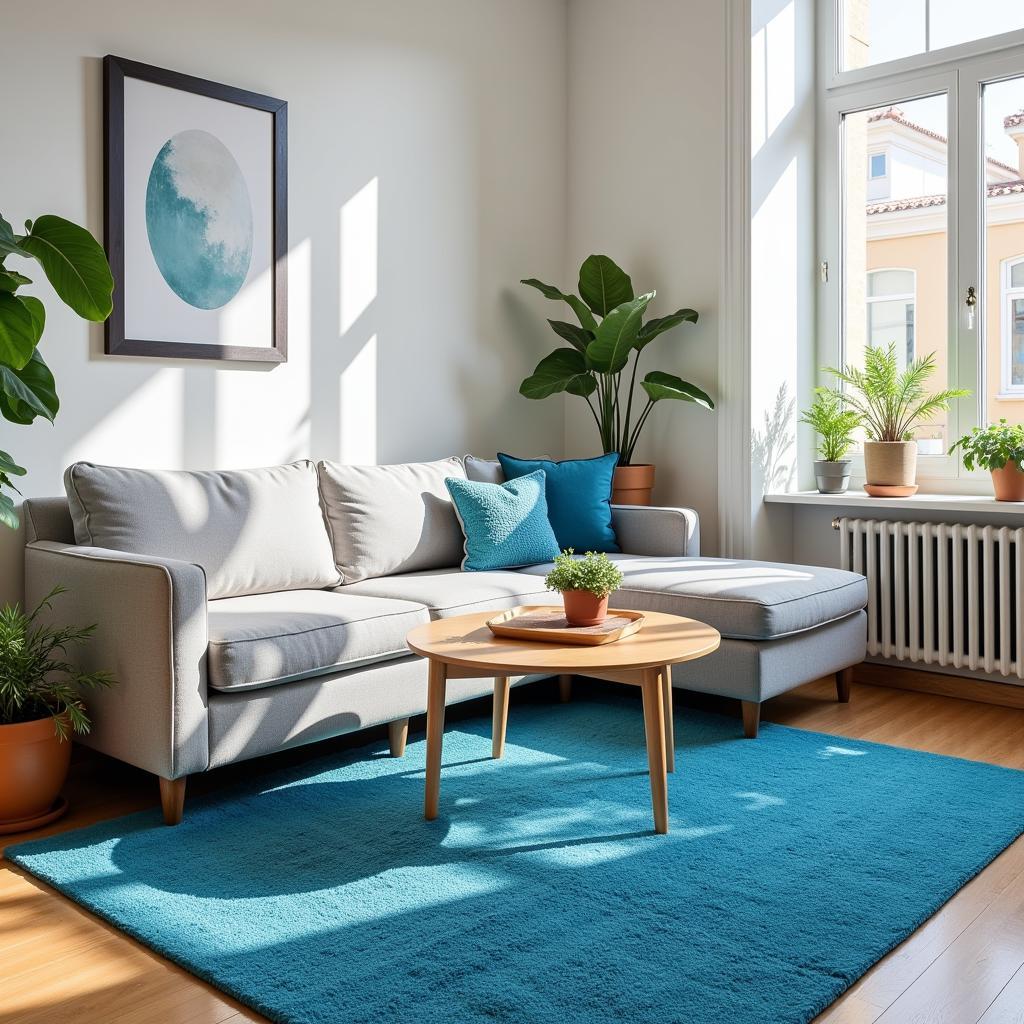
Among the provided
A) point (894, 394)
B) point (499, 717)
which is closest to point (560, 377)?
point (894, 394)

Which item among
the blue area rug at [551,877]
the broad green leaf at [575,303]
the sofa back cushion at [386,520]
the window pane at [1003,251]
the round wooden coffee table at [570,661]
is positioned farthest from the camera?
the broad green leaf at [575,303]

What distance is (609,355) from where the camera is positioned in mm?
4324

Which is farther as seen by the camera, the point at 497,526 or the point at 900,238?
the point at 900,238

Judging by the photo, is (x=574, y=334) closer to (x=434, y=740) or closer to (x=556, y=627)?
(x=556, y=627)

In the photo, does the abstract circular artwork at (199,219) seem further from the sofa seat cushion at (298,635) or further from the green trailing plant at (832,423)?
the green trailing plant at (832,423)

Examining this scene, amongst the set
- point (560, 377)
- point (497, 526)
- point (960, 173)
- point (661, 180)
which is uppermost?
point (661, 180)

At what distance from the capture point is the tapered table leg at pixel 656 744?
2445 mm

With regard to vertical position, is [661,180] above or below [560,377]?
above

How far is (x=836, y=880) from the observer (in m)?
2.23

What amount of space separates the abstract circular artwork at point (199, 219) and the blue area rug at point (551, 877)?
1.64 metres

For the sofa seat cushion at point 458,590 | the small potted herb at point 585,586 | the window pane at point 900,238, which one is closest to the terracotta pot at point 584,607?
the small potted herb at point 585,586

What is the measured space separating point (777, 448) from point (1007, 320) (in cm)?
99

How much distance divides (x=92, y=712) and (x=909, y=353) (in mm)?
3288

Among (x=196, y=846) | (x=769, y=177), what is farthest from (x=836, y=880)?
(x=769, y=177)
